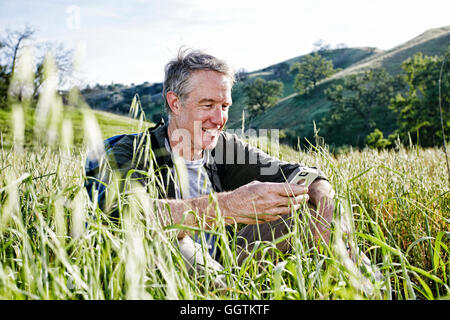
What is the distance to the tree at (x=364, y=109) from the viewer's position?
38812 millimetres

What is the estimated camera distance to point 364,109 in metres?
39.2

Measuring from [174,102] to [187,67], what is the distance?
0.27m

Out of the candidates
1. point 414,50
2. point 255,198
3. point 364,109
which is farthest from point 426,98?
point 414,50

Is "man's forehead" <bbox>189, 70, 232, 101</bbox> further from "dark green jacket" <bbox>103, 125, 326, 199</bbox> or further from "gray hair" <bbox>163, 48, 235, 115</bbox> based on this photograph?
"dark green jacket" <bbox>103, 125, 326, 199</bbox>

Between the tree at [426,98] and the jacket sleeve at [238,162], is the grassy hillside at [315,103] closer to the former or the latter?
the tree at [426,98]

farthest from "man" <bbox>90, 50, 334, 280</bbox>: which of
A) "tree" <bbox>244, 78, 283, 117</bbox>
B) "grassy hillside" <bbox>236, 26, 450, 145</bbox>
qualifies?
"tree" <bbox>244, 78, 283, 117</bbox>

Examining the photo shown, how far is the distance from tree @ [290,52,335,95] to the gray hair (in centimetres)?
5665

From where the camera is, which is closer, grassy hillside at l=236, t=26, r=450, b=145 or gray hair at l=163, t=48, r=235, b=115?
gray hair at l=163, t=48, r=235, b=115

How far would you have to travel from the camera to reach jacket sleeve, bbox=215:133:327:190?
2.79m

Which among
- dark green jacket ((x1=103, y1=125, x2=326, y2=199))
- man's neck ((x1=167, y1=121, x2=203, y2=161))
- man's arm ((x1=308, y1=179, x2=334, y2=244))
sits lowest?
man's arm ((x1=308, y1=179, x2=334, y2=244))

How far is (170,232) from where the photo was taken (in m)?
1.41

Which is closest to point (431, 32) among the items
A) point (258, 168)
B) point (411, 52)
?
point (411, 52)
